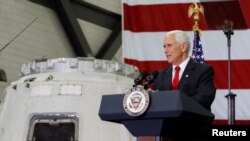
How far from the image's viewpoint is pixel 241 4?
21.0ft

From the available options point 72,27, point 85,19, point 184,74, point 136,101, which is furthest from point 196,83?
point 85,19

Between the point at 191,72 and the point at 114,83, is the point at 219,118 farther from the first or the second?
the point at 191,72

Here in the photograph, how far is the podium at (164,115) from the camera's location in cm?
208

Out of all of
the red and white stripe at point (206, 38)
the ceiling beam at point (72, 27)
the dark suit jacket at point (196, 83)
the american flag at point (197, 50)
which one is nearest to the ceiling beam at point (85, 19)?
the ceiling beam at point (72, 27)

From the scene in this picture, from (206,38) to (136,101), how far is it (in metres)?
4.23

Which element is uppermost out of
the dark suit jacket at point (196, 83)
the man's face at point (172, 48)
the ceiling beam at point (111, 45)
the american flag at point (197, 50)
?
the ceiling beam at point (111, 45)

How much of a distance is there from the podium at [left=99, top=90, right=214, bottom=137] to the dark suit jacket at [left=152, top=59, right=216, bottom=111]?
0.09m

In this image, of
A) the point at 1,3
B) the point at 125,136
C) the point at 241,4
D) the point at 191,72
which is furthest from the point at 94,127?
the point at 1,3

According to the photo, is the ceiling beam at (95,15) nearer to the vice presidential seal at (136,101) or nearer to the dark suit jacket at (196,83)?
the dark suit jacket at (196,83)

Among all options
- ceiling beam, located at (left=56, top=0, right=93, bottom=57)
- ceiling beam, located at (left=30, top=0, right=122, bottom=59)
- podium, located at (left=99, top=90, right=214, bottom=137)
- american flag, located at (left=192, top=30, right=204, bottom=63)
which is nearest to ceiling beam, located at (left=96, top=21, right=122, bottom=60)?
ceiling beam, located at (left=30, top=0, right=122, bottom=59)

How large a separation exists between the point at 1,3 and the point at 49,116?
3.53 metres

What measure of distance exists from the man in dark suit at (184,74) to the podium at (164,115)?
0.35 ft

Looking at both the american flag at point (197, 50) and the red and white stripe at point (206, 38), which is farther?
the red and white stripe at point (206, 38)

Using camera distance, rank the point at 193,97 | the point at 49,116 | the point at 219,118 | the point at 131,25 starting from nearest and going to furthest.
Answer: the point at 193,97 < the point at 49,116 < the point at 219,118 < the point at 131,25
